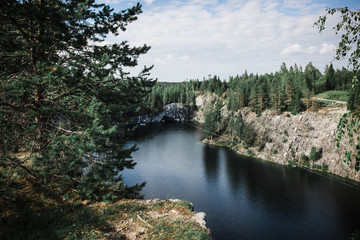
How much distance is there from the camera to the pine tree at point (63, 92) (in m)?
6.95

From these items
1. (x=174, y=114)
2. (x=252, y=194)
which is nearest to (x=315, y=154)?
(x=252, y=194)

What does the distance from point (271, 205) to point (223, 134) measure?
44.1 metres

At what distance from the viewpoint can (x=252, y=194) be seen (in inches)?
1405

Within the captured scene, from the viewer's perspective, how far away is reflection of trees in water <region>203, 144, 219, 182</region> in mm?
43000

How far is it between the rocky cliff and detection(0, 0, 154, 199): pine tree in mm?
52918

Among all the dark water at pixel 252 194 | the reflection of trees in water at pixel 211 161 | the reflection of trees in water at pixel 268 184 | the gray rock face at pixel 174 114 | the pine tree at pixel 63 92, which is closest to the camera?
the pine tree at pixel 63 92

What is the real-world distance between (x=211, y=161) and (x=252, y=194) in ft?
56.0

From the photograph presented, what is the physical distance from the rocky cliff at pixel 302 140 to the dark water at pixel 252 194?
4.54 m

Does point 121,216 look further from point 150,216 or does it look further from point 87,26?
point 87,26

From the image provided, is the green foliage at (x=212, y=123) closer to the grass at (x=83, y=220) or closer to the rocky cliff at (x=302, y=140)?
the rocky cliff at (x=302, y=140)

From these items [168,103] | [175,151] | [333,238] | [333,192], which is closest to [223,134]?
[175,151]

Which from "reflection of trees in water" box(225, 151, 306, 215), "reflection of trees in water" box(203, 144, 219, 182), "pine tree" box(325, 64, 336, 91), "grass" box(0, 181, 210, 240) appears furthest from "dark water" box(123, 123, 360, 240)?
"pine tree" box(325, 64, 336, 91)

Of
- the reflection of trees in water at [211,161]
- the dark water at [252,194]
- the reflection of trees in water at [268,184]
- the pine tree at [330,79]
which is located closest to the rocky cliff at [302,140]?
the dark water at [252,194]

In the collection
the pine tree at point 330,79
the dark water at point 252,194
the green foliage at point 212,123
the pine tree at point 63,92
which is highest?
the pine tree at point 330,79
